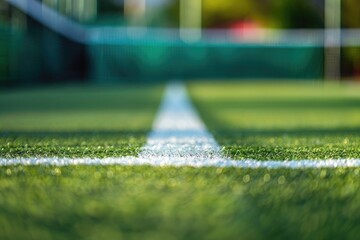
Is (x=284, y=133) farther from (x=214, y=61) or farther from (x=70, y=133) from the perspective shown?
(x=214, y=61)

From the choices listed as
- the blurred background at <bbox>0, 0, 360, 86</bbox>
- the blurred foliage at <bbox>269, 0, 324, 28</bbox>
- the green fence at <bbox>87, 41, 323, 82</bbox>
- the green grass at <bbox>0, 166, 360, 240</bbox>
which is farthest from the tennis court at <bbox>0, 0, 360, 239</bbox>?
the blurred foliage at <bbox>269, 0, 324, 28</bbox>

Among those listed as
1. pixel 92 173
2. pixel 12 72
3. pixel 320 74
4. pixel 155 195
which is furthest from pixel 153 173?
pixel 320 74

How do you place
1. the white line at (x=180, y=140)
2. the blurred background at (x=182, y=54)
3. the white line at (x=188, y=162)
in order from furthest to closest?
the blurred background at (x=182, y=54) < the white line at (x=180, y=140) < the white line at (x=188, y=162)

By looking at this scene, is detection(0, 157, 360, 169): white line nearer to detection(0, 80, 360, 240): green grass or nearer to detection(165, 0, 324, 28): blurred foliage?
detection(0, 80, 360, 240): green grass

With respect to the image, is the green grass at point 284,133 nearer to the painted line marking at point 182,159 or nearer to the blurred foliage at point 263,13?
the painted line marking at point 182,159

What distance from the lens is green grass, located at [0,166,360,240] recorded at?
3.97ft

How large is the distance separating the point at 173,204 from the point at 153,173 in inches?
15.8

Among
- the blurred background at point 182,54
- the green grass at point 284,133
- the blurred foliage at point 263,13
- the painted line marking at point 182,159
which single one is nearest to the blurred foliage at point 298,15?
the blurred foliage at point 263,13

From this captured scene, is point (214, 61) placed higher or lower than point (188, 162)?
lower

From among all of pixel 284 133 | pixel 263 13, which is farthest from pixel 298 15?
pixel 284 133

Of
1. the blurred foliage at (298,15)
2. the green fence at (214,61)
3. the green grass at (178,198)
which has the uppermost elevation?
the green grass at (178,198)

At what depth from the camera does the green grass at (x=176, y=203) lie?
121 cm

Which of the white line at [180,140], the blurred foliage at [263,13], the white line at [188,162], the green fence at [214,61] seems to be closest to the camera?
the white line at [188,162]

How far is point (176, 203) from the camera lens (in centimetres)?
143
